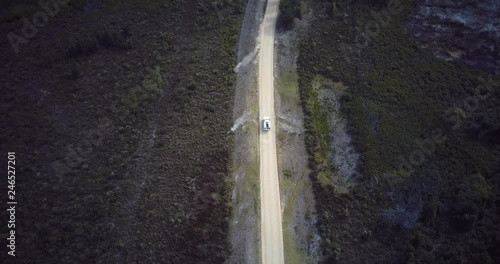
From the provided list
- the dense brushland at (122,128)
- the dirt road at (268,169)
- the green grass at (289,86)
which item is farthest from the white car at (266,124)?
the green grass at (289,86)

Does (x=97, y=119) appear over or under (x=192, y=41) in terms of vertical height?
under

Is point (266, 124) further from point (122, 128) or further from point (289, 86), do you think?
point (122, 128)

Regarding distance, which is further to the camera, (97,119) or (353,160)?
(97,119)

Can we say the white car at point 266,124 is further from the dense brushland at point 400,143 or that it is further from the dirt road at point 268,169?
the dense brushland at point 400,143

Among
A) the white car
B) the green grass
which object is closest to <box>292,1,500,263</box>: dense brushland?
the green grass

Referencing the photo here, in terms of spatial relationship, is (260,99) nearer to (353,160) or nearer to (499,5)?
(353,160)

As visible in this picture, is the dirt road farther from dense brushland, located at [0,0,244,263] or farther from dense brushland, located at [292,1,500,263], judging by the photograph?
dense brushland, located at [292,1,500,263]

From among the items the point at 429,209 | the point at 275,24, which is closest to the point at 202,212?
the point at 429,209
